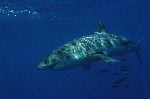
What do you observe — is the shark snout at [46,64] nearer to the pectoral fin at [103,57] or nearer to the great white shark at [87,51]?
the great white shark at [87,51]

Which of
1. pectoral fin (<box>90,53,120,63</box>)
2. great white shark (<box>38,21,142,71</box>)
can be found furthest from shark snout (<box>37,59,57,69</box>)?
pectoral fin (<box>90,53,120,63</box>)

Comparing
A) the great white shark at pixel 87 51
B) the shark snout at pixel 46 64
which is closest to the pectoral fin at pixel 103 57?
the great white shark at pixel 87 51

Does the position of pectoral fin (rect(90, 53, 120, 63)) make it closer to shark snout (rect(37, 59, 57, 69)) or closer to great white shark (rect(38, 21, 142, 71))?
great white shark (rect(38, 21, 142, 71))

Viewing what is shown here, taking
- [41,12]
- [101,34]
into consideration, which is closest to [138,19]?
[41,12]

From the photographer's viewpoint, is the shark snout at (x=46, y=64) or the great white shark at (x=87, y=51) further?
the great white shark at (x=87, y=51)

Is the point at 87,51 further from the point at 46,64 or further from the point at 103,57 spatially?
the point at 46,64

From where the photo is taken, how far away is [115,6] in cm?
3369

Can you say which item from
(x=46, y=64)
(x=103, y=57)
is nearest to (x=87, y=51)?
(x=103, y=57)

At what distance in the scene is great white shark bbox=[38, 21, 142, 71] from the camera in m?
9.77

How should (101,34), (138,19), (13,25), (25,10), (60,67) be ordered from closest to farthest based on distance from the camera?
(60,67) < (101,34) < (25,10) < (13,25) < (138,19)

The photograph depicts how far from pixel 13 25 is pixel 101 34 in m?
28.6

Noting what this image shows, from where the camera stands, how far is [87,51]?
10.8 metres

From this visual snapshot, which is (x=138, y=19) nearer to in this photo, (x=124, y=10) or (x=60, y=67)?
(x=124, y=10)

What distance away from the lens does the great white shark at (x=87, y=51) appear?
32.0 ft
